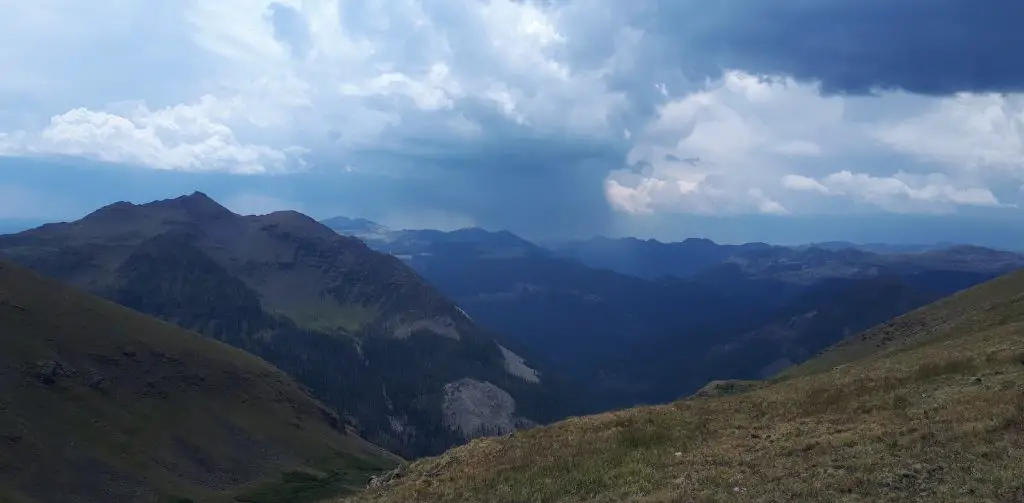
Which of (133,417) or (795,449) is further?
(133,417)

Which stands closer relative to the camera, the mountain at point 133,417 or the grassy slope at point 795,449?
the grassy slope at point 795,449

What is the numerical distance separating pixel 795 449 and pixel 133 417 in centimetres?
14442

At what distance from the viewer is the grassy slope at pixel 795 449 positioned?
80.2ft

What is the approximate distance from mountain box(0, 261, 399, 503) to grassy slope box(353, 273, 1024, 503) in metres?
96.9

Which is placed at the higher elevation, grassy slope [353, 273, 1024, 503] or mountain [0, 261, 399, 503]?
grassy slope [353, 273, 1024, 503]

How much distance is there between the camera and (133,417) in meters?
141

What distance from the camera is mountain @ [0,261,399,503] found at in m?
116

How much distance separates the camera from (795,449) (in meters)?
29.8

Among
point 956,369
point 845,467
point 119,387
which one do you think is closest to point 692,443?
point 845,467

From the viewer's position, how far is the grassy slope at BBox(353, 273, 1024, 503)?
2444 centimetres

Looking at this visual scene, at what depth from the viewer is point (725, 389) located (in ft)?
338

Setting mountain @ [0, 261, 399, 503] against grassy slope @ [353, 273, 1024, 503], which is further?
mountain @ [0, 261, 399, 503]

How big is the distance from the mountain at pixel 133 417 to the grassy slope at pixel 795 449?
96.9m

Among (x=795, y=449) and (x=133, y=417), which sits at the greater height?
(x=795, y=449)
